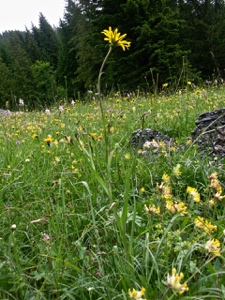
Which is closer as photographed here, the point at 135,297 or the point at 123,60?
the point at 135,297

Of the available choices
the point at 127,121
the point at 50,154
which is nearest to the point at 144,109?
the point at 127,121

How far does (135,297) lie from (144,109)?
367 cm

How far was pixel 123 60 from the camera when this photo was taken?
11.9 meters

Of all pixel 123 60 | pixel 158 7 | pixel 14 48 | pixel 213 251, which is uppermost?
pixel 14 48

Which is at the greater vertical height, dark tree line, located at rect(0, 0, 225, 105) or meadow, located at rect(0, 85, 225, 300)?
dark tree line, located at rect(0, 0, 225, 105)

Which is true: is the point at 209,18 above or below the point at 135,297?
above

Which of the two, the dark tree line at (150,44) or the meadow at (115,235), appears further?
the dark tree line at (150,44)

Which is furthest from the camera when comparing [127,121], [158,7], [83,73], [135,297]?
[83,73]

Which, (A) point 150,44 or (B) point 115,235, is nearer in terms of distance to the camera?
(B) point 115,235

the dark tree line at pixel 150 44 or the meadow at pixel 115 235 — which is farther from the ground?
the dark tree line at pixel 150 44

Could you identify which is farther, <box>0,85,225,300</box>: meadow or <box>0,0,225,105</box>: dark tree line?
<box>0,0,225,105</box>: dark tree line

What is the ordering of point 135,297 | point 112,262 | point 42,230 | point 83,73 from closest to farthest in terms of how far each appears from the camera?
1. point 135,297
2. point 112,262
3. point 42,230
4. point 83,73

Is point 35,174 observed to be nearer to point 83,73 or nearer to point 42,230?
point 42,230

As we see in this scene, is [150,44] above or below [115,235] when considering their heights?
above
